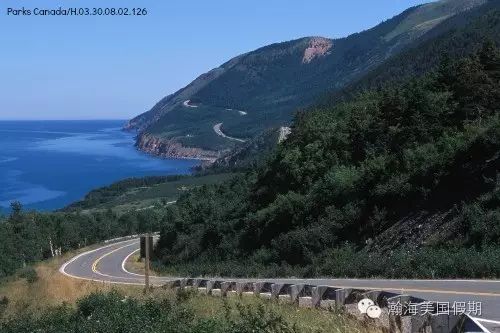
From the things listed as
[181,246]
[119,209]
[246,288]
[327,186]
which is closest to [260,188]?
[181,246]

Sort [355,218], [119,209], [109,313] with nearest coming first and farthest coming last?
[109,313], [355,218], [119,209]

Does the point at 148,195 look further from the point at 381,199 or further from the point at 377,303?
the point at 377,303

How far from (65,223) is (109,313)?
85470 millimetres

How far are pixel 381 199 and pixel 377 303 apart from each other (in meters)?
18.6

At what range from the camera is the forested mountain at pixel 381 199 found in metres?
19.7

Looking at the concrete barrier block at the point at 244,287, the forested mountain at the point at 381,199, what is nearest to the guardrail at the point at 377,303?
the concrete barrier block at the point at 244,287

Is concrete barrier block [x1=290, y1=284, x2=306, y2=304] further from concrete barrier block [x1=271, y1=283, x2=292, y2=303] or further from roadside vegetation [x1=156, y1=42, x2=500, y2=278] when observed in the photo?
roadside vegetation [x1=156, y1=42, x2=500, y2=278]

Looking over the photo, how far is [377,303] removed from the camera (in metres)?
9.54

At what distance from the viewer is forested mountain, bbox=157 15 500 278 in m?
19.7

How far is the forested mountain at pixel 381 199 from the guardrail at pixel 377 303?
14.6 ft

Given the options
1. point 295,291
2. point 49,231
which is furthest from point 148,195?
point 295,291

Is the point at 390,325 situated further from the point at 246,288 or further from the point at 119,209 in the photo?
the point at 119,209

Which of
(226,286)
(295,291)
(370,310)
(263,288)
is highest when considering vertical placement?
(370,310)

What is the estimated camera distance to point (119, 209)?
13075cm
